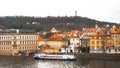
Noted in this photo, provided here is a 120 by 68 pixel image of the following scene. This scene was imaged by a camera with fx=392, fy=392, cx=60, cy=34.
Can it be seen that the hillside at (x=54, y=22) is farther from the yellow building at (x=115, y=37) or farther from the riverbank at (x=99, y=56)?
the riverbank at (x=99, y=56)

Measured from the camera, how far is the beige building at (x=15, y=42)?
7844 centimetres

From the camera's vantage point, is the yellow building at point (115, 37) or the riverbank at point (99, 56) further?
the yellow building at point (115, 37)

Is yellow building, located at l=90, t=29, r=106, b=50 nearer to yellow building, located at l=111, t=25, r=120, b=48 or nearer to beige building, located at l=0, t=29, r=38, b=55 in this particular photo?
yellow building, located at l=111, t=25, r=120, b=48

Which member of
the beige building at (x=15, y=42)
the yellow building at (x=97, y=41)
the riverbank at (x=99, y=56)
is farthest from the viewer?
the beige building at (x=15, y=42)

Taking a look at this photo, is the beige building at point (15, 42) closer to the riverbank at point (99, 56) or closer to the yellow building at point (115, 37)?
the riverbank at point (99, 56)

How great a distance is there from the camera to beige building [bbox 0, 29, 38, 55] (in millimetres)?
78438

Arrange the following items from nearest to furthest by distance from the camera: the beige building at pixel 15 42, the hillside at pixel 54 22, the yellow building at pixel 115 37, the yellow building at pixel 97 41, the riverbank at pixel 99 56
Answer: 1. the riverbank at pixel 99 56
2. the yellow building at pixel 115 37
3. the yellow building at pixel 97 41
4. the beige building at pixel 15 42
5. the hillside at pixel 54 22

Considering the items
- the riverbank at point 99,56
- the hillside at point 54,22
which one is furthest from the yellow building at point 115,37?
the hillside at point 54,22

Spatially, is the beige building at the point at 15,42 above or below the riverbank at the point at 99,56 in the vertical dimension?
above

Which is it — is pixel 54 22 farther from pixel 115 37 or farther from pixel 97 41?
pixel 115 37

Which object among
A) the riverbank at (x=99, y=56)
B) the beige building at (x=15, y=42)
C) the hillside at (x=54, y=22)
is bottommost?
the riverbank at (x=99, y=56)

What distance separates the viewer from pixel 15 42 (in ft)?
260

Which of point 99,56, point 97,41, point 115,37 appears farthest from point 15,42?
point 115,37

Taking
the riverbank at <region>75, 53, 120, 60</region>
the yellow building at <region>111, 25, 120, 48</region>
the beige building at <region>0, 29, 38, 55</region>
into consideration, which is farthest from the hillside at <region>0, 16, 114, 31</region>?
the riverbank at <region>75, 53, 120, 60</region>
